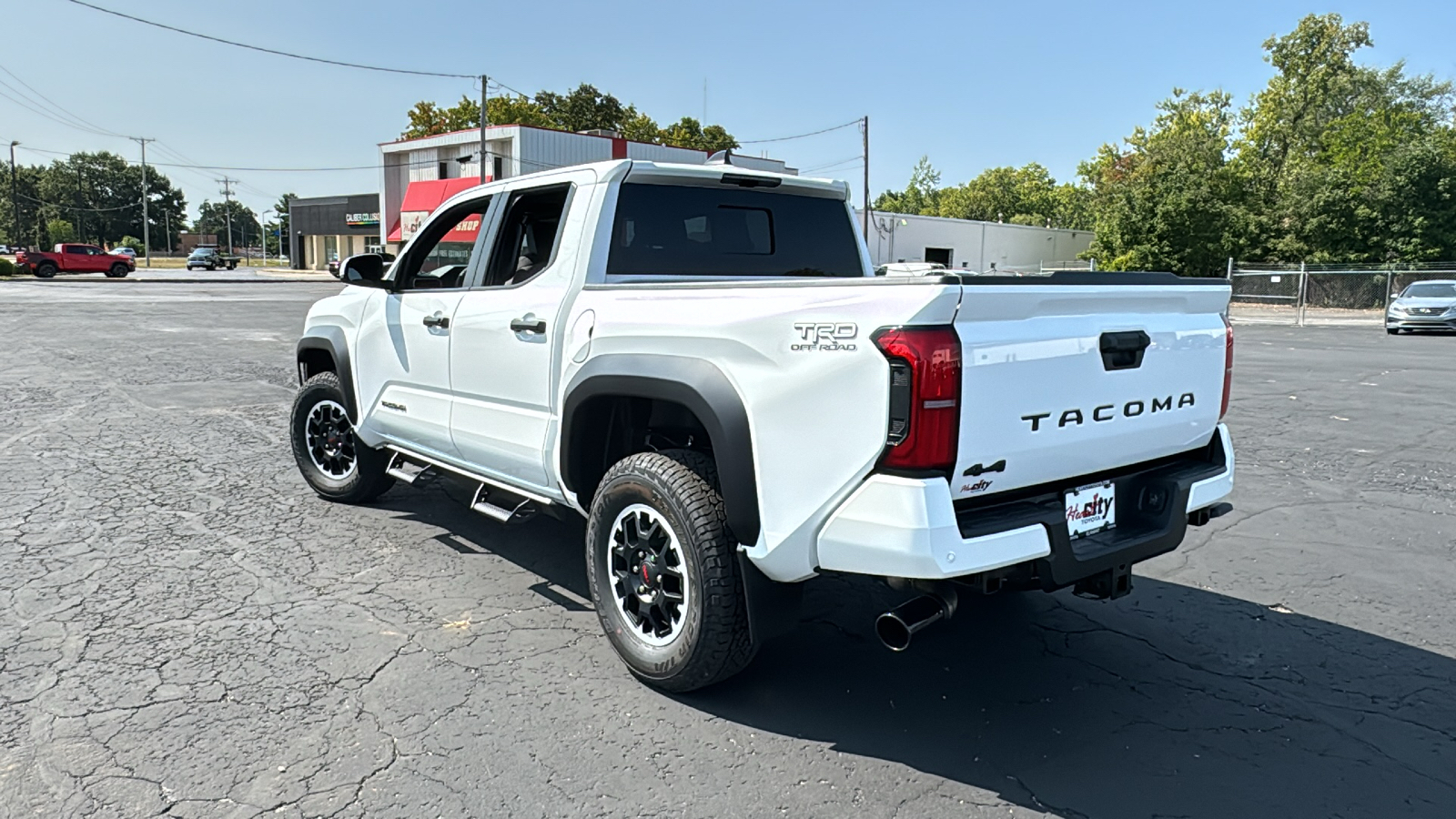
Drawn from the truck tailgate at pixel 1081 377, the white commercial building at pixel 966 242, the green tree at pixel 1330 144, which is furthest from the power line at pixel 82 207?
the truck tailgate at pixel 1081 377

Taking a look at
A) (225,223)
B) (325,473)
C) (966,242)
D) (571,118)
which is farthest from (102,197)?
(325,473)

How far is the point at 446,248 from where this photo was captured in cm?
547

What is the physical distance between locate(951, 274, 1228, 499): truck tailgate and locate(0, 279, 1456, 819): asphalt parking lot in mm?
932

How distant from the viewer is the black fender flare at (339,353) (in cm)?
565

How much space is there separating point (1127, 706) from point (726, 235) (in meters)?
2.67

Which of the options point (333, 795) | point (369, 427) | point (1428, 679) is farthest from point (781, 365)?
point (369, 427)

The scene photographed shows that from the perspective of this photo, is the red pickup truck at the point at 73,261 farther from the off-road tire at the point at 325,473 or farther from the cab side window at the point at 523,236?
the cab side window at the point at 523,236

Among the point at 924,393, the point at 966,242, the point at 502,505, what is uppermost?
the point at 966,242

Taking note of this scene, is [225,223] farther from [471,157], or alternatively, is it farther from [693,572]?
[693,572]

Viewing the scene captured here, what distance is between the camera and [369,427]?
18.2ft

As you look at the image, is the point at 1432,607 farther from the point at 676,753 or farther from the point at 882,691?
the point at 676,753

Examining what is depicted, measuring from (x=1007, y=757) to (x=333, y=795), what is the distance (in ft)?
6.86

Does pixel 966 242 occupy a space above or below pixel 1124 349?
above

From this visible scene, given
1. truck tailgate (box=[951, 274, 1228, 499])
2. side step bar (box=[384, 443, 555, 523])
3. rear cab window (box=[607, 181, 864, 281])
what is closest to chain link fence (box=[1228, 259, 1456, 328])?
rear cab window (box=[607, 181, 864, 281])
